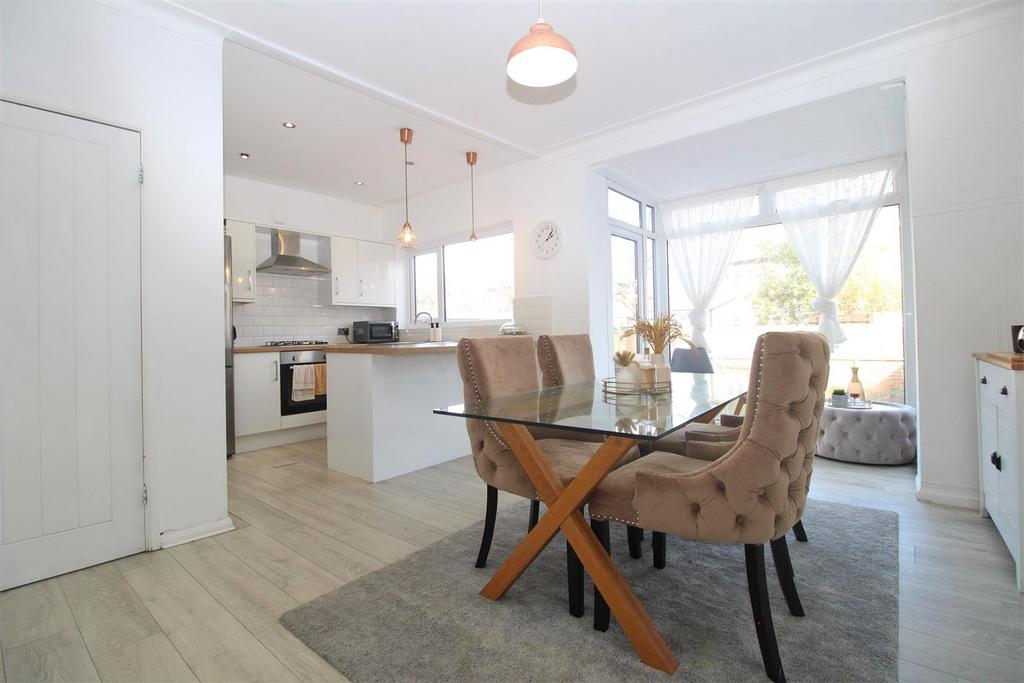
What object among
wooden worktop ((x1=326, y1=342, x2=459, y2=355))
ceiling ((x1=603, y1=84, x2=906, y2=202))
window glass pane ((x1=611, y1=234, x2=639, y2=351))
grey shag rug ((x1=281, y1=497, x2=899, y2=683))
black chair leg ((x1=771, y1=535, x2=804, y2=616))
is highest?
ceiling ((x1=603, y1=84, x2=906, y2=202))

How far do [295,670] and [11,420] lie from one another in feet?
5.31

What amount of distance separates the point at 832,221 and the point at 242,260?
545cm

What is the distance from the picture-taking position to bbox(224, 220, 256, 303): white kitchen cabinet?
4.42m

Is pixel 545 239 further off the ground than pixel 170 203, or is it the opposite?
pixel 545 239

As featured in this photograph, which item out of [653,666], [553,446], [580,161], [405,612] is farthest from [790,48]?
[405,612]

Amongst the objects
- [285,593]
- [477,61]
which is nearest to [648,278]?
[477,61]

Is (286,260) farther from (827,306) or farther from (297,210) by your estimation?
(827,306)

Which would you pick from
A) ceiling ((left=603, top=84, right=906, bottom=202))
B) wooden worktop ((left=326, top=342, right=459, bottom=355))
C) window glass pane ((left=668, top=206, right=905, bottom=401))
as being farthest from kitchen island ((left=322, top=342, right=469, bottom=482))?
window glass pane ((left=668, top=206, right=905, bottom=401))

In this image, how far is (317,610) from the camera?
166cm

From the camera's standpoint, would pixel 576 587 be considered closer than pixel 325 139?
Yes

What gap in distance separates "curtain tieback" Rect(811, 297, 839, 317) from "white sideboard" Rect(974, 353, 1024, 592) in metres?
1.71

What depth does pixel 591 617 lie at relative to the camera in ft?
5.33

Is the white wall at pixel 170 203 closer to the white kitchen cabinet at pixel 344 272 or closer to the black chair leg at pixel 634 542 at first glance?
the black chair leg at pixel 634 542

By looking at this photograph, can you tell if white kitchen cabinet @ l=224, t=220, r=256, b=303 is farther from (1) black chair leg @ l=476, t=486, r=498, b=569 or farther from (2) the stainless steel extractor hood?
(1) black chair leg @ l=476, t=486, r=498, b=569
